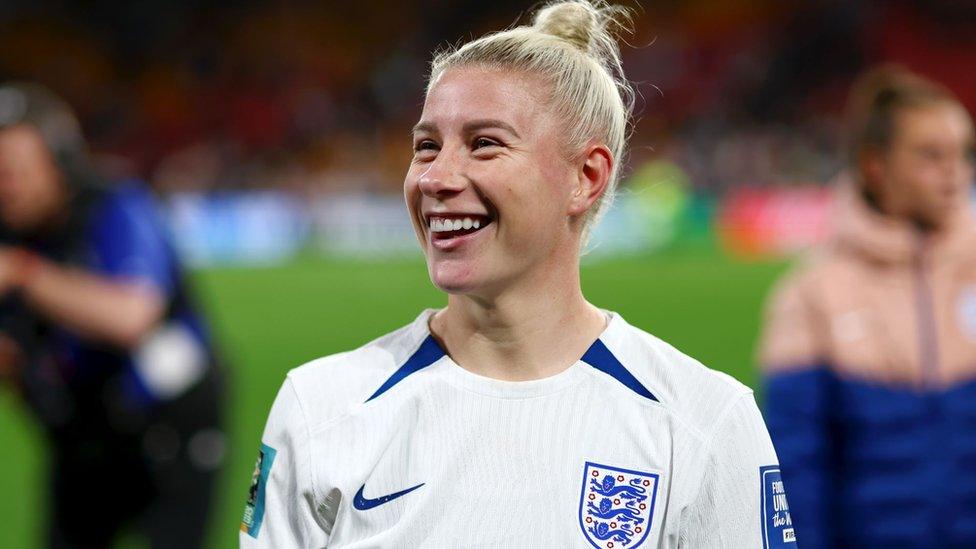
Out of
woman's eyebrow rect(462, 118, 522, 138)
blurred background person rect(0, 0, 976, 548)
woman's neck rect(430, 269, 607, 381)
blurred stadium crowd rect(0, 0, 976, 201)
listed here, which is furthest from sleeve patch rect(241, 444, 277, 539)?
blurred stadium crowd rect(0, 0, 976, 201)

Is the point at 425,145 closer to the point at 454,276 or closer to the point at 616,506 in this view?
the point at 454,276

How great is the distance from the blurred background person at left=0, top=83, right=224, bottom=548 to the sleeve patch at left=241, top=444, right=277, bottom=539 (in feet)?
7.28

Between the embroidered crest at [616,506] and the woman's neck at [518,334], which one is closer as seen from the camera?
the embroidered crest at [616,506]

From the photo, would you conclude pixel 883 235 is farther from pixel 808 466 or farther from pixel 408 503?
pixel 408 503

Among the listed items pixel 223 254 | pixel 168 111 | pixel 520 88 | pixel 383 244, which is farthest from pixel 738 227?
pixel 520 88

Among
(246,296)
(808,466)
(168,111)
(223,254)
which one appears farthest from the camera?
(168,111)

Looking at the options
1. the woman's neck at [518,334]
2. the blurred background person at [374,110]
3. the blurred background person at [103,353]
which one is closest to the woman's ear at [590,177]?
the woman's neck at [518,334]

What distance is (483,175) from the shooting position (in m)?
1.94

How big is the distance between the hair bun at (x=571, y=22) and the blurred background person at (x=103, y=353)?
2320 mm

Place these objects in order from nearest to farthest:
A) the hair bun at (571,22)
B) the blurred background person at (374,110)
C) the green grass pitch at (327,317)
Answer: the hair bun at (571,22)
the green grass pitch at (327,317)
the blurred background person at (374,110)

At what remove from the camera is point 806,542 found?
3150 millimetres

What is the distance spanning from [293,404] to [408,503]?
0.23 meters

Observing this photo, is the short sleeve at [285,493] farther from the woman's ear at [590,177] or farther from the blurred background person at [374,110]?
the blurred background person at [374,110]

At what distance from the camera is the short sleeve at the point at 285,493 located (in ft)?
6.32
